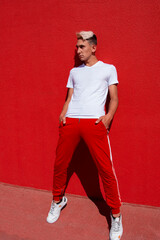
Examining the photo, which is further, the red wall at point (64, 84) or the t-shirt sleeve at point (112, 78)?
the red wall at point (64, 84)

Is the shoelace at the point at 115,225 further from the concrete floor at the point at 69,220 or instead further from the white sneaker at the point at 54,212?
the white sneaker at the point at 54,212

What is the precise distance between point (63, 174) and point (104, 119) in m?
0.76

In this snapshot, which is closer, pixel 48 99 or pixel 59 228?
pixel 59 228

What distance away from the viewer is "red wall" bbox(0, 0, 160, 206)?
1.97 m

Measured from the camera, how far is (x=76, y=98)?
1.92m

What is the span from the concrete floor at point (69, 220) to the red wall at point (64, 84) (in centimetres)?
16

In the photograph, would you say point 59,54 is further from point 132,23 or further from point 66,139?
point 66,139

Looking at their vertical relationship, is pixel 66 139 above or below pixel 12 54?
below

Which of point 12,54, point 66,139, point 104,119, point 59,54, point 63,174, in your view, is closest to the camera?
point 104,119

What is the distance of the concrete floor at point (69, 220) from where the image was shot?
182cm

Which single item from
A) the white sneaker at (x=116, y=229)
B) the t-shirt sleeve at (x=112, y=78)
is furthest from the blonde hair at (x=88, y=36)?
the white sneaker at (x=116, y=229)

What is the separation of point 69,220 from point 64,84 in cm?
150

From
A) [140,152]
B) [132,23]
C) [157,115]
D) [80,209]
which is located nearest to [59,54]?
[132,23]

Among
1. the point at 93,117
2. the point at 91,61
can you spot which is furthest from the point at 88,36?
the point at 93,117
